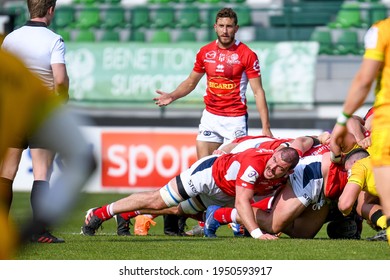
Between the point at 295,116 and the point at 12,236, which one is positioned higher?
the point at 12,236

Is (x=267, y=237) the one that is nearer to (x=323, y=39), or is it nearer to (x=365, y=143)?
(x=365, y=143)

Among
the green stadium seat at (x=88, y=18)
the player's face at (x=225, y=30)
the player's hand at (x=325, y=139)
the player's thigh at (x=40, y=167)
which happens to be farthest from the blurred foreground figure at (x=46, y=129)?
the green stadium seat at (x=88, y=18)

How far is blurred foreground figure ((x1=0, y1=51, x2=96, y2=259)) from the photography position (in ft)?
9.86

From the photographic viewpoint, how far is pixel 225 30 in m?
11.1

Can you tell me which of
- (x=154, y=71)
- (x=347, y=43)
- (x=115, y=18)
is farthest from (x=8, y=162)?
(x=115, y=18)

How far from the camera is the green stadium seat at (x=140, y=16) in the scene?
69.2 ft

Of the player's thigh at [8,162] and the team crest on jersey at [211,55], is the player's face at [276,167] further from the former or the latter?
the team crest on jersey at [211,55]

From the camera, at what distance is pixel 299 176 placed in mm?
9047

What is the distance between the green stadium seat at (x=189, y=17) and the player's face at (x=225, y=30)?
9.48 metres

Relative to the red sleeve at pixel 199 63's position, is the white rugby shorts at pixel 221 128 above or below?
below

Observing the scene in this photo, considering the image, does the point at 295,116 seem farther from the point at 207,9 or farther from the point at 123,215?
the point at 123,215

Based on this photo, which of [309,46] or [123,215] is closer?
[123,215]
